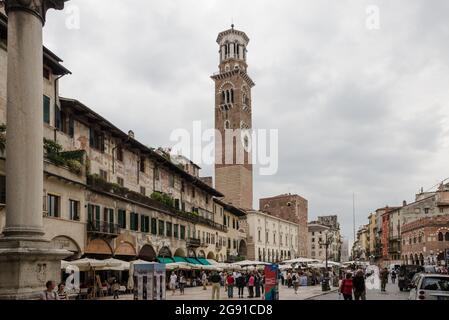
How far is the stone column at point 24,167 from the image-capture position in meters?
11.9

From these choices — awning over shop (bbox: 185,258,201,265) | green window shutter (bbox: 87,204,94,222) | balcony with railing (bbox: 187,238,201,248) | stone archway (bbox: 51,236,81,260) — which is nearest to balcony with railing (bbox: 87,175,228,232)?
green window shutter (bbox: 87,204,94,222)

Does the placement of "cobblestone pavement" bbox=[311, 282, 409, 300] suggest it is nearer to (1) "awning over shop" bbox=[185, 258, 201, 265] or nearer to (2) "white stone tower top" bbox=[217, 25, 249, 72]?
(1) "awning over shop" bbox=[185, 258, 201, 265]

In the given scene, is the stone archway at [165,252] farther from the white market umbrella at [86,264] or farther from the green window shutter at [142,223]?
the white market umbrella at [86,264]

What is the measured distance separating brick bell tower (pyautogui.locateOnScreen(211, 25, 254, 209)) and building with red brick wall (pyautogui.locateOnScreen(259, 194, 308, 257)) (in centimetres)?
1814

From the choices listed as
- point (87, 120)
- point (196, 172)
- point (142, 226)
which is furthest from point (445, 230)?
point (87, 120)

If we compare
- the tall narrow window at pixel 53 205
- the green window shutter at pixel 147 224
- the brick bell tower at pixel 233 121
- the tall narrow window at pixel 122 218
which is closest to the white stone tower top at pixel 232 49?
the brick bell tower at pixel 233 121

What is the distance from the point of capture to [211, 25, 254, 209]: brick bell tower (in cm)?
9606

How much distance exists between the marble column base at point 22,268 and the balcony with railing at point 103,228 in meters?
18.1

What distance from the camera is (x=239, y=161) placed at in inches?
3804

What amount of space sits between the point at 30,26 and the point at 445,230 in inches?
2695

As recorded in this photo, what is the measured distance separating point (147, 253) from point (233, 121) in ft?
206

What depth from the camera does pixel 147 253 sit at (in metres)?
40.8

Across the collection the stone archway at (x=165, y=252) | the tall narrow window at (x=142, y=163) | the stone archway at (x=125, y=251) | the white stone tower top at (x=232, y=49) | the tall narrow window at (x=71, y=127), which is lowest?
the stone archway at (x=165, y=252)
